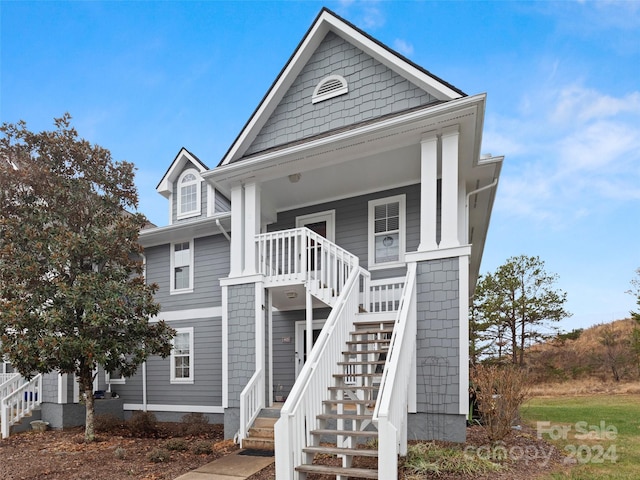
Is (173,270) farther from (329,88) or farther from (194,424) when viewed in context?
(329,88)

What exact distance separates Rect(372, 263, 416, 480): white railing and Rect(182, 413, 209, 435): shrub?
20.2ft

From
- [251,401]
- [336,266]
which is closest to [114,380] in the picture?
[251,401]

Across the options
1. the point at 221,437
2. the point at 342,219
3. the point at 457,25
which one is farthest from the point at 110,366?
the point at 457,25

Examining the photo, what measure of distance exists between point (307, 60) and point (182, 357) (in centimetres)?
877

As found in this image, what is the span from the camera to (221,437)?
1026 cm

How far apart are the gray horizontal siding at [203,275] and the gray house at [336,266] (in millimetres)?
50

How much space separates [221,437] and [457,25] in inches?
490

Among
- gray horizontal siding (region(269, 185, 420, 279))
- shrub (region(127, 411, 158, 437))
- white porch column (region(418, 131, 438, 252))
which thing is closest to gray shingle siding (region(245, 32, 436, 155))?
white porch column (region(418, 131, 438, 252))

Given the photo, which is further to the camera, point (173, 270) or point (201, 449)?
point (173, 270)

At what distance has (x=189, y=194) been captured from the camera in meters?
14.3

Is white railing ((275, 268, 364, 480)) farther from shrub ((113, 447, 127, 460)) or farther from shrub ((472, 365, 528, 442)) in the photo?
shrub ((113, 447, 127, 460))

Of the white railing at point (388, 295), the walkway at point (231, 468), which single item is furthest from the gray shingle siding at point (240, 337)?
the white railing at point (388, 295)

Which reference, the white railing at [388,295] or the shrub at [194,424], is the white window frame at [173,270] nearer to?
the shrub at [194,424]

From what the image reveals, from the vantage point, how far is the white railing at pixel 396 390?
15.0ft
